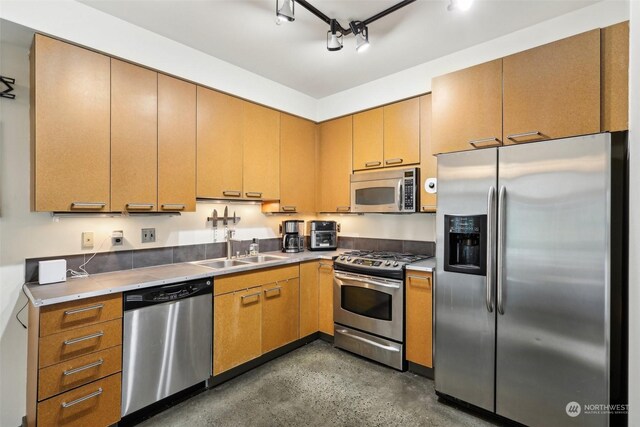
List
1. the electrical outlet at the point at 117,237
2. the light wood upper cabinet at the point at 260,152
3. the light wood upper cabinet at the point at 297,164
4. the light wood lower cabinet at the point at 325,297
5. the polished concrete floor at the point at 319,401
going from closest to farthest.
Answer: the polished concrete floor at the point at 319,401, the electrical outlet at the point at 117,237, the light wood upper cabinet at the point at 260,152, the light wood lower cabinet at the point at 325,297, the light wood upper cabinet at the point at 297,164

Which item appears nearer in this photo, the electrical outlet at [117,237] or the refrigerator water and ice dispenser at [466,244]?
the refrigerator water and ice dispenser at [466,244]

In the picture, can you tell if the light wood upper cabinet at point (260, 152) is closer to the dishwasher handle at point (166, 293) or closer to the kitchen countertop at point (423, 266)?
the dishwasher handle at point (166, 293)

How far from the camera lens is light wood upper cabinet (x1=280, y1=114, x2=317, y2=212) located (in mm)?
3371

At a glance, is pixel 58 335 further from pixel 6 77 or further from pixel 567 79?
pixel 567 79

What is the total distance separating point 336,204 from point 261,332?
158 cm

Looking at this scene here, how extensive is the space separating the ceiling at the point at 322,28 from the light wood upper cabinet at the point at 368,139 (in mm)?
468

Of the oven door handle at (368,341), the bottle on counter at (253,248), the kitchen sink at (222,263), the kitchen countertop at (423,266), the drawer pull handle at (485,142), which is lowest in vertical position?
the oven door handle at (368,341)

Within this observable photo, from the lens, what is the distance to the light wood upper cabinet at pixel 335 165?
3453mm

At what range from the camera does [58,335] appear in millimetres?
1682

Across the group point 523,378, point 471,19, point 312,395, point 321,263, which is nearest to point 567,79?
point 471,19

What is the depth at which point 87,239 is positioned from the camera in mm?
2232

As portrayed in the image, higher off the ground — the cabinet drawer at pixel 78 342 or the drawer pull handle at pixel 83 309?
the drawer pull handle at pixel 83 309

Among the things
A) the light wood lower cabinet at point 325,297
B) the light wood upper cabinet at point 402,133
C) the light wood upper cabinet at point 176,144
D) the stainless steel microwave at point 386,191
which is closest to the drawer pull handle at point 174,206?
the light wood upper cabinet at point 176,144

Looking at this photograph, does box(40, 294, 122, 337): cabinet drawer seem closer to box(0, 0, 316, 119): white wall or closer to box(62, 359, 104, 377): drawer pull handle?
box(62, 359, 104, 377): drawer pull handle
